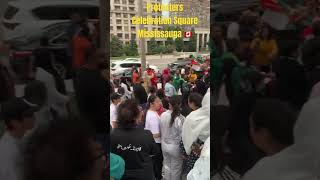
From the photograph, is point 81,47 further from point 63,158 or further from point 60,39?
point 63,158

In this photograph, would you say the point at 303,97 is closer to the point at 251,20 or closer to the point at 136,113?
the point at 251,20

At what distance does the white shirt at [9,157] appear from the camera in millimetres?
1166

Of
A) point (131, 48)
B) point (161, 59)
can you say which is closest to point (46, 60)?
point (131, 48)

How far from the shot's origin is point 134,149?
108 inches

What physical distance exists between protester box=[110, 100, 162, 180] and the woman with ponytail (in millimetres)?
842

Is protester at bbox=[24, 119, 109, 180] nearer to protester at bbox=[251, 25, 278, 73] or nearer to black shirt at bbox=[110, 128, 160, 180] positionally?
protester at bbox=[251, 25, 278, 73]

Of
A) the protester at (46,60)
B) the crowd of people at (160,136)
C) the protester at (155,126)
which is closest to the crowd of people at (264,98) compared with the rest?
the protester at (46,60)

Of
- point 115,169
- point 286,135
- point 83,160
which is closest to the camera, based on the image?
point 83,160

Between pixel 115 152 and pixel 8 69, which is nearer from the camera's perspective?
pixel 8 69

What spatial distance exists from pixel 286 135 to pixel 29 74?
2.27ft

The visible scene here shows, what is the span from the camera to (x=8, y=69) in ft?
3.86

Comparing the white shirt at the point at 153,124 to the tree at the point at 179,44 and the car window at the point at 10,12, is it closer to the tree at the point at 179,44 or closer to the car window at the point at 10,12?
the car window at the point at 10,12

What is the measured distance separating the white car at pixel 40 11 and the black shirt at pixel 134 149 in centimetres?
163

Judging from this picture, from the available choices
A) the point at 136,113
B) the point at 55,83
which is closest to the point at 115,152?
the point at 136,113
